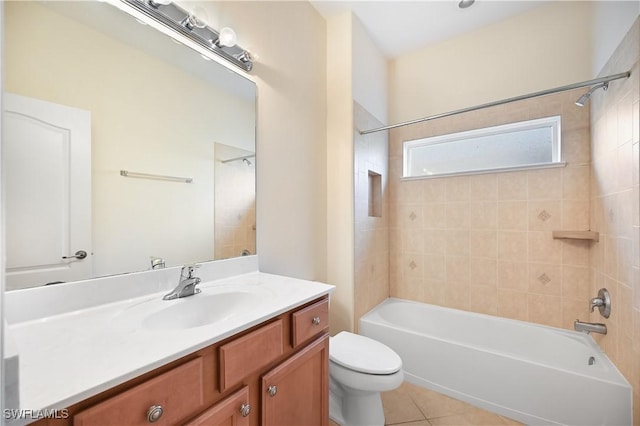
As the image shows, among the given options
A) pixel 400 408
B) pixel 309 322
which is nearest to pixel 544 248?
pixel 400 408

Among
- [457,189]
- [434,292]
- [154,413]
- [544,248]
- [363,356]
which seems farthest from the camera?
[434,292]

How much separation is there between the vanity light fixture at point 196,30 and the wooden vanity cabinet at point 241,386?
1.27m

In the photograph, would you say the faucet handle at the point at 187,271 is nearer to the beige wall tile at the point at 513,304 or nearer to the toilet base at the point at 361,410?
the toilet base at the point at 361,410

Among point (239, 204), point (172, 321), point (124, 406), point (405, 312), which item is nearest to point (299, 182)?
point (239, 204)

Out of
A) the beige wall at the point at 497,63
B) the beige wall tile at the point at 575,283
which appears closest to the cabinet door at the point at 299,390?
the beige wall tile at the point at 575,283

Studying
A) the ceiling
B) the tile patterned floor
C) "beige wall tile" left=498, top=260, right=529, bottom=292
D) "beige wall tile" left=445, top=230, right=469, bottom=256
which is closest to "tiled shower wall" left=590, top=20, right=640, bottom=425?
"beige wall tile" left=498, top=260, right=529, bottom=292

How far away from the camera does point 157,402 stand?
23.0 inches

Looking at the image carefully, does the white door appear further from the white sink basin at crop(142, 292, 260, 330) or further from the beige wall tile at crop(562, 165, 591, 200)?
the beige wall tile at crop(562, 165, 591, 200)

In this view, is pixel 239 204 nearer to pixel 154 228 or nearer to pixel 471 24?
pixel 154 228

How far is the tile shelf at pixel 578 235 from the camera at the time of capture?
1.74 meters

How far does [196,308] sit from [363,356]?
970 mm

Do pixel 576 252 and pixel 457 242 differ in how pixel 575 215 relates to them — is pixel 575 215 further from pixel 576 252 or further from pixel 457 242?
pixel 457 242

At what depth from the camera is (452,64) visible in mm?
2389

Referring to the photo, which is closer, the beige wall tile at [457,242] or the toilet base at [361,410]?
the toilet base at [361,410]
